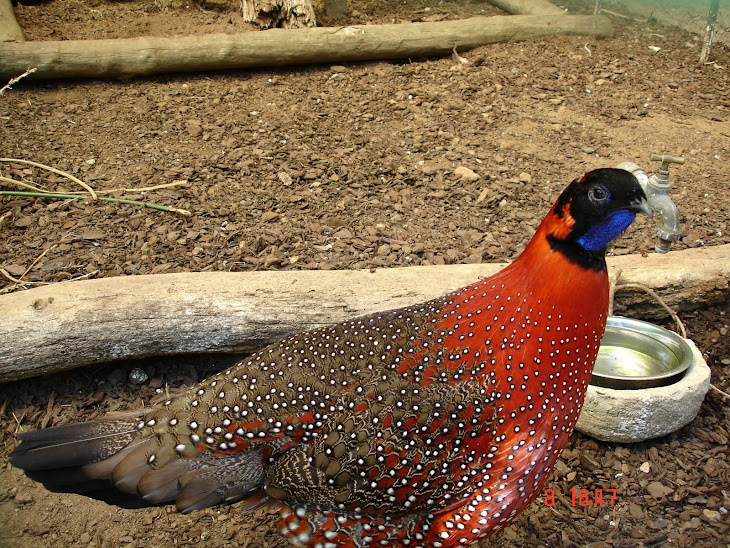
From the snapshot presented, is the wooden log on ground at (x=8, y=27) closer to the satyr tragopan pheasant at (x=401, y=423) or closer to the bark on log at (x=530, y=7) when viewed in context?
the satyr tragopan pheasant at (x=401, y=423)

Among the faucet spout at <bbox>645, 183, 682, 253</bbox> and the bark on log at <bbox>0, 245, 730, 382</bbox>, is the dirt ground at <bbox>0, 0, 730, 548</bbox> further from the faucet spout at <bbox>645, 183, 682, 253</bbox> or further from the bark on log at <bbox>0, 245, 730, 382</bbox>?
the faucet spout at <bbox>645, 183, 682, 253</bbox>

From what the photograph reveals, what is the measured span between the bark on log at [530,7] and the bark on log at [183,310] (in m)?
4.90

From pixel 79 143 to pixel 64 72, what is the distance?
1.05 m

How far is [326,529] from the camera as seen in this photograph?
2.26m

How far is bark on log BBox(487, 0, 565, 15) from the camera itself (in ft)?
23.1

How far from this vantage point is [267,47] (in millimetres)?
5723

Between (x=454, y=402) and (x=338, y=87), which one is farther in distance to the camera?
(x=338, y=87)

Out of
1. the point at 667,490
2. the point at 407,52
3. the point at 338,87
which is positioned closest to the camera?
the point at 667,490

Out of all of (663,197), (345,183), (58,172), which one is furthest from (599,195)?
(58,172)

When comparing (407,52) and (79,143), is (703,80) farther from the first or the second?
(79,143)

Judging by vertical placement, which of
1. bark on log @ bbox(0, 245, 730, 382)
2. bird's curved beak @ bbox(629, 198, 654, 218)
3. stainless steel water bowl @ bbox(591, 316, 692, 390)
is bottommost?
stainless steel water bowl @ bbox(591, 316, 692, 390)

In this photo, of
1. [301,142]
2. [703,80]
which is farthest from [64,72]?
[703,80]

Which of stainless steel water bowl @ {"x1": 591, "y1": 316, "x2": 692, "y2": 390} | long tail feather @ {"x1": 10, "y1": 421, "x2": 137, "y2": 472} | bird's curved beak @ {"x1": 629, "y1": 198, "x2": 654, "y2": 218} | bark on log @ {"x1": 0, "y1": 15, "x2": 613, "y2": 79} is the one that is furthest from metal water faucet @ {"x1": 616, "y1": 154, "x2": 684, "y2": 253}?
bark on log @ {"x1": 0, "y1": 15, "x2": 613, "y2": 79}

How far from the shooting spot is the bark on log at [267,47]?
5375mm
